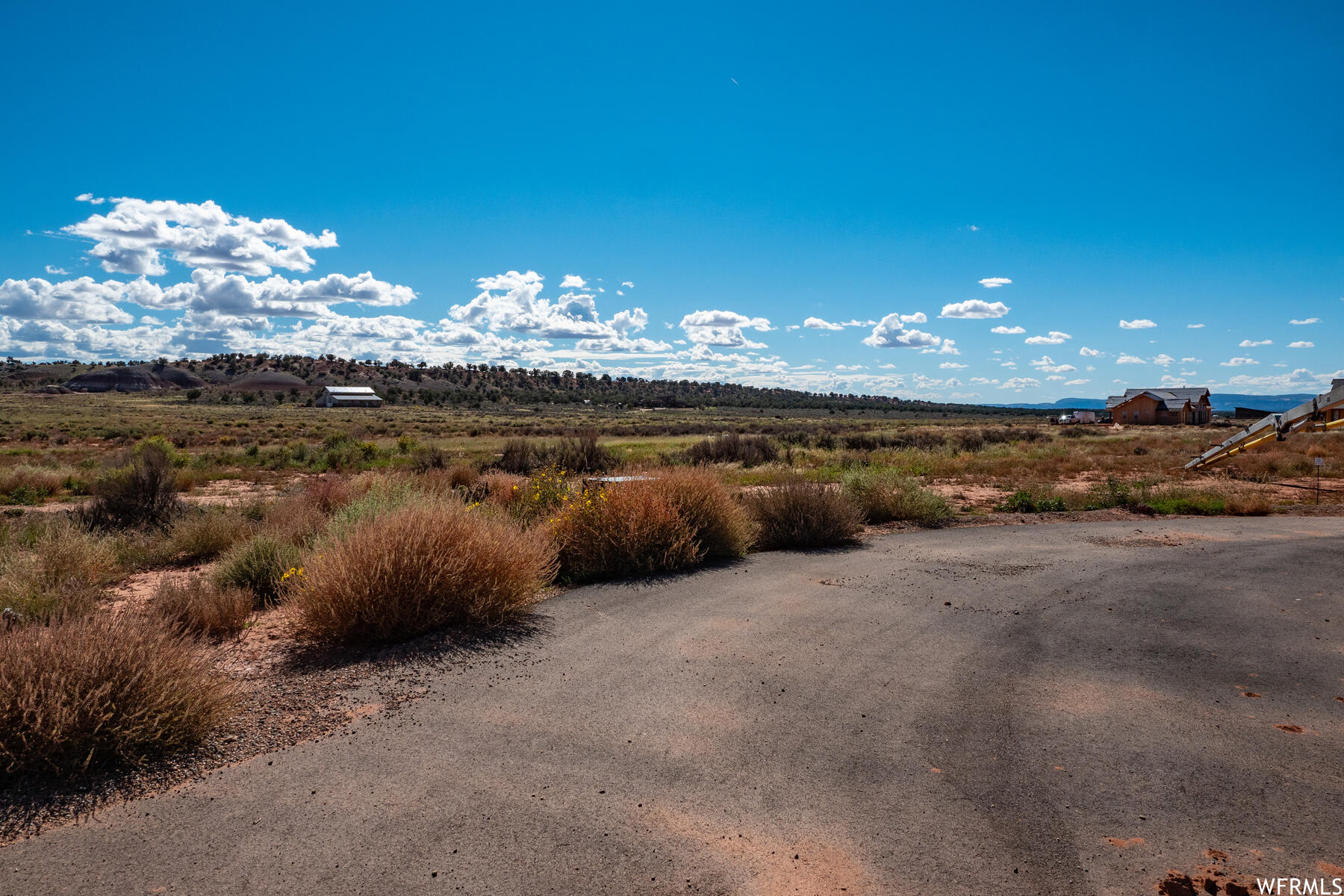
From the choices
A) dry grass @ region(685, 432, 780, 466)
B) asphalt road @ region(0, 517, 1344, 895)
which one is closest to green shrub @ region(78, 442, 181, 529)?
asphalt road @ region(0, 517, 1344, 895)

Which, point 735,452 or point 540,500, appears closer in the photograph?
point 540,500

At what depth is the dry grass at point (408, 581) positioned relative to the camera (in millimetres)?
6688

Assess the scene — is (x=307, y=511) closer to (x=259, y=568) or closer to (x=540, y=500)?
(x=259, y=568)

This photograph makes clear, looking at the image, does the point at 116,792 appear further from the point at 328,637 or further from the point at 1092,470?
the point at 1092,470

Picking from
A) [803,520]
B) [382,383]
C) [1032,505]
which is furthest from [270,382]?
[803,520]

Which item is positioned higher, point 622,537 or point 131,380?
point 622,537

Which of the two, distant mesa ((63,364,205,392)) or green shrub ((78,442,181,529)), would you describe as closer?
green shrub ((78,442,181,529))

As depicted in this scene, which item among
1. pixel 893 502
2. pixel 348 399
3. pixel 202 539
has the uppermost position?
pixel 893 502

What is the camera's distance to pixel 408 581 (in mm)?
6781

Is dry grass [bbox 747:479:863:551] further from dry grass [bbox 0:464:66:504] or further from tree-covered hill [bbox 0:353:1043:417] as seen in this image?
tree-covered hill [bbox 0:353:1043:417]

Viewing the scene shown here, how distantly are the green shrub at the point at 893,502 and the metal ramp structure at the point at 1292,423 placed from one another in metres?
11.2

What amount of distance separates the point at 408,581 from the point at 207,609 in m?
2.47

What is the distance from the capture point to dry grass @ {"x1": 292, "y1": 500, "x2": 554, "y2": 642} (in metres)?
6.69

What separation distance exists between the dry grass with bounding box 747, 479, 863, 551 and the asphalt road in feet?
12.7
